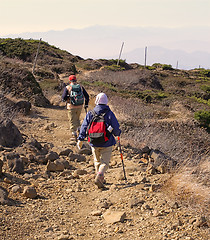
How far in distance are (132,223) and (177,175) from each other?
1.29m

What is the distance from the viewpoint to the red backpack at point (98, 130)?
5.68 m

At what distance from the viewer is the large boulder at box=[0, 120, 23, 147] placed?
7.84m

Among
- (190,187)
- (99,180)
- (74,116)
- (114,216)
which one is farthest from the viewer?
(74,116)

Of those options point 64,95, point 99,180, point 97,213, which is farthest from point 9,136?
point 97,213

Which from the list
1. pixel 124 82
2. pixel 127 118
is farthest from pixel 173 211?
pixel 124 82

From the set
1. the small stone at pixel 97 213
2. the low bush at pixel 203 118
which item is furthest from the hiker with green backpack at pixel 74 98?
the low bush at pixel 203 118

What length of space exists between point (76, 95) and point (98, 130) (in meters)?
3.21

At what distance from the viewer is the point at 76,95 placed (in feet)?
28.7

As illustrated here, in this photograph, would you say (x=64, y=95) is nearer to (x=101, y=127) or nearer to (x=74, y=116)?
(x=74, y=116)

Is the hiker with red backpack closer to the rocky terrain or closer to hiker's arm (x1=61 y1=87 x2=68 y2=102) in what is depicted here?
the rocky terrain

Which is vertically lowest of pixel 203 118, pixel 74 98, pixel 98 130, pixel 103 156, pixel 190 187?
pixel 203 118

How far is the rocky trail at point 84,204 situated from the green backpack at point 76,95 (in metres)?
1.63

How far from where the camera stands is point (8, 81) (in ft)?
46.5

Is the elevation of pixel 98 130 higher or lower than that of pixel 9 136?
higher
